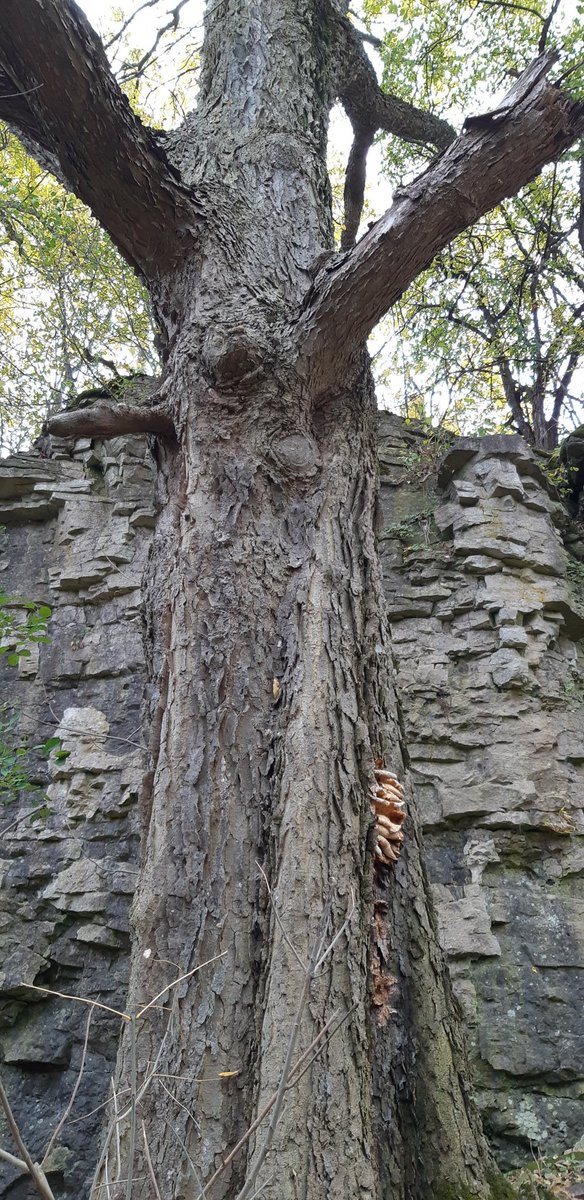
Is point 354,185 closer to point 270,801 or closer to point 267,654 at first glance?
point 267,654

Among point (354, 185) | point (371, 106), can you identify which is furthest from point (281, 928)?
point (354, 185)

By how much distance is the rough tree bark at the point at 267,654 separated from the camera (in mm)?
1682

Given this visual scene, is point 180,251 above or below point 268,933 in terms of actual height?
above

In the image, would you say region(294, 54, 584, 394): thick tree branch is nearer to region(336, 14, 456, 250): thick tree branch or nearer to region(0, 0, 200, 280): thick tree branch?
region(0, 0, 200, 280): thick tree branch

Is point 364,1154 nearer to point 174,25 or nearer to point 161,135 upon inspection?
point 161,135

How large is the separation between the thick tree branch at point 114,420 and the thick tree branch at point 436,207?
20.3 inches

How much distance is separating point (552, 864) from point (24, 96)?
357 cm

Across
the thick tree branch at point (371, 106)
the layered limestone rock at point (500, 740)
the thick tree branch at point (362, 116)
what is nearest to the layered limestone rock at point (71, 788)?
the layered limestone rock at point (500, 740)

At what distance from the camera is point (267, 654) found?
2.22 m

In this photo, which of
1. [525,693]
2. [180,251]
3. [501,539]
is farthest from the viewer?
[501,539]

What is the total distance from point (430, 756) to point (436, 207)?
240cm

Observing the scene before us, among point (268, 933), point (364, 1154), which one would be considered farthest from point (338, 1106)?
point (268, 933)

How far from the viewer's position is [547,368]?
230 inches

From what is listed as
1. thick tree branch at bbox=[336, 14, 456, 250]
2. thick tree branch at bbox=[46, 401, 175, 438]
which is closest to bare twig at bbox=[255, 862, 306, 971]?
thick tree branch at bbox=[46, 401, 175, 438]
